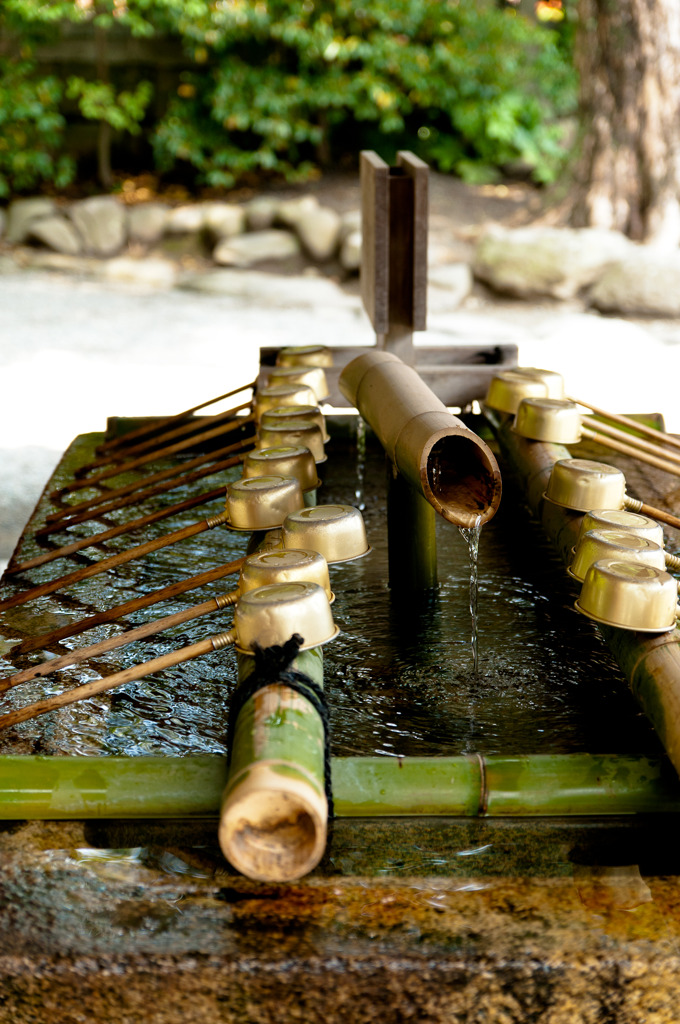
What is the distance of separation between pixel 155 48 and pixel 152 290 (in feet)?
16.4

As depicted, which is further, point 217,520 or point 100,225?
point 100,225

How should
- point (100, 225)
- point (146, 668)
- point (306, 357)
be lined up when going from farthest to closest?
point (100, 225) → point (306, 357) → point (146, 668)

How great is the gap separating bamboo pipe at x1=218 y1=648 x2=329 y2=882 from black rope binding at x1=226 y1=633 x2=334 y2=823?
0.38 feet

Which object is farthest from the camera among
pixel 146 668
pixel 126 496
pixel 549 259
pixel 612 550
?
pixel 549 259

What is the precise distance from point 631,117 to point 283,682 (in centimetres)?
1050

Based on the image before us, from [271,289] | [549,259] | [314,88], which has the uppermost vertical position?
[314,88]

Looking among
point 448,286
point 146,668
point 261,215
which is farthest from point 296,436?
point 261,215

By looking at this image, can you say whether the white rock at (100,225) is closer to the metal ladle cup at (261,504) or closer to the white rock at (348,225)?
the white rock at (348,225)

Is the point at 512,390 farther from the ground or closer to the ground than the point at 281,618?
farther from the ground

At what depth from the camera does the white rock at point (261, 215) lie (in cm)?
1228

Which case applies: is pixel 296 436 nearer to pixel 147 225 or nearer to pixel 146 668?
pixel 146 668

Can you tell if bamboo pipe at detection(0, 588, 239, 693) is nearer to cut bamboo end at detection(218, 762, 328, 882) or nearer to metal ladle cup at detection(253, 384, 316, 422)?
cut bamboo end at detection(218, 762, 328, 882)

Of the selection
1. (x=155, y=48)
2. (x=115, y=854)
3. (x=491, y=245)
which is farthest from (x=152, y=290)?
(x=115, y=854)

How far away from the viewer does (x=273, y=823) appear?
138cm
